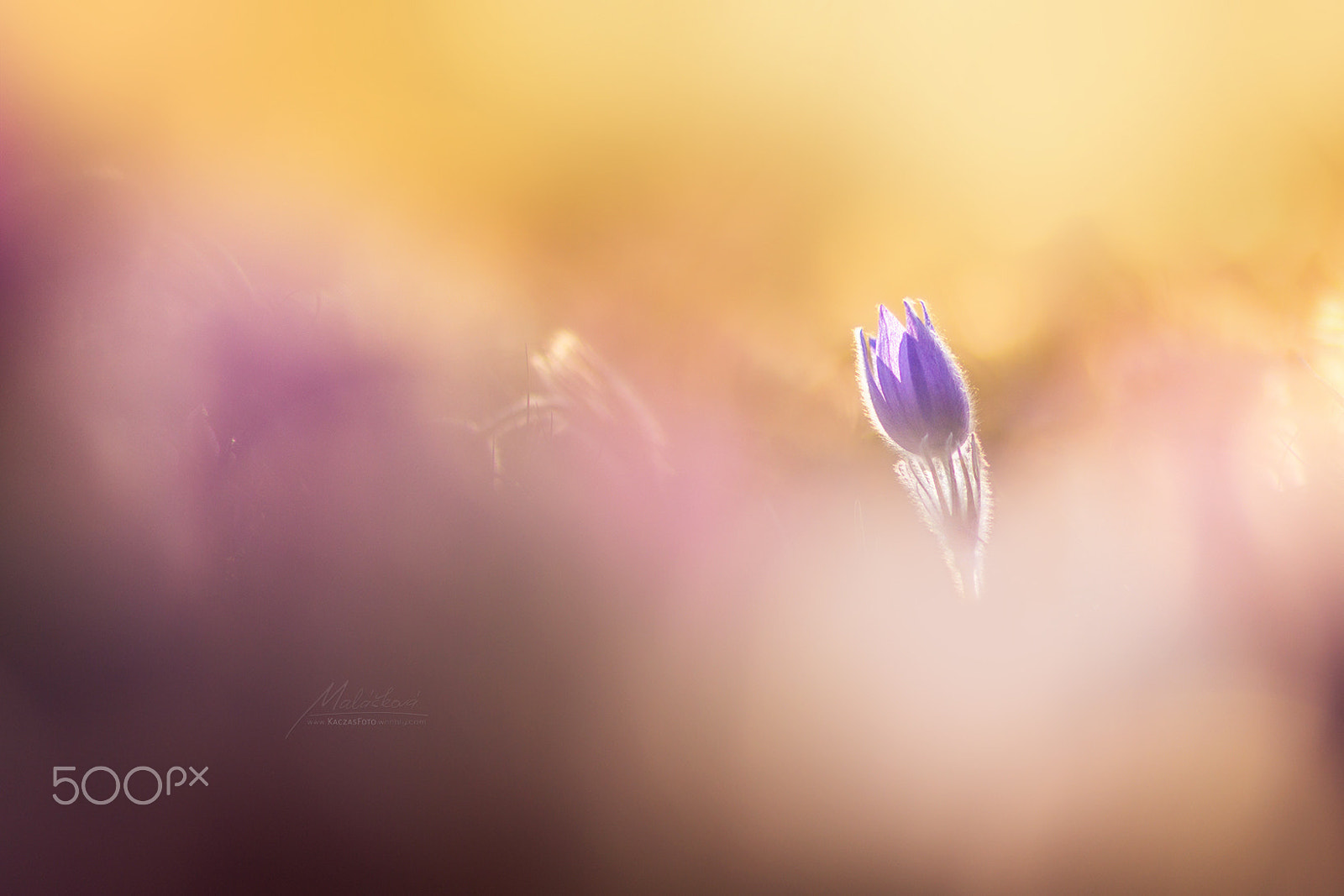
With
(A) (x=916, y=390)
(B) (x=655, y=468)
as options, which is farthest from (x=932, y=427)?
(B) (x=655, y=468)

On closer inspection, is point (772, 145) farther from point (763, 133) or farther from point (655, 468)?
point (655, 468)

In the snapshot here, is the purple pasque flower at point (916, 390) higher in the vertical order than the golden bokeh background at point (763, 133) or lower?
lower

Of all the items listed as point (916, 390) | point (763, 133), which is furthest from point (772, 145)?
point (916, 390)

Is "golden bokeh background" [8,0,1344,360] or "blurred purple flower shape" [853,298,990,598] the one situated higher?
"golden bokeh background" [8,0,1344,360]

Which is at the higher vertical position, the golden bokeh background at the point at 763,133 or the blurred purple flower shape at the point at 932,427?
the golden bokeh background at the point at 763,133

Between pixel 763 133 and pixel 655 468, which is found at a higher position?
pixel 763 133
